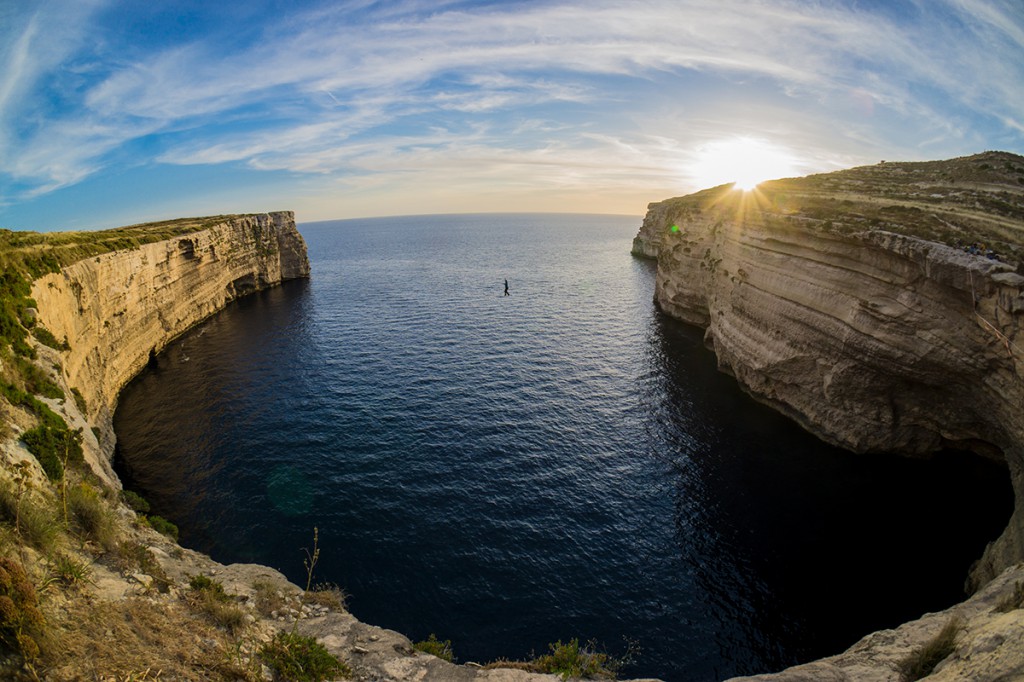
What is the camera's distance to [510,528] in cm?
2703

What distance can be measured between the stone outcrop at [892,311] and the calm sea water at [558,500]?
2.97 meters

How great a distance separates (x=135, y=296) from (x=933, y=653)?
67.4m

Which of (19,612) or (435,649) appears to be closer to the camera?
(19,612)

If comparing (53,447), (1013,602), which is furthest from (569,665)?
(53,447)

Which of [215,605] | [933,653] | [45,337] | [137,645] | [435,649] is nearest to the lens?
[137,645]

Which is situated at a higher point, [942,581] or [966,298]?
[966,298]

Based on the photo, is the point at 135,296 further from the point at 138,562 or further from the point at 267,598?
the point at 267,598

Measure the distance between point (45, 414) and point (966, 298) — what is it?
Result: 150ft

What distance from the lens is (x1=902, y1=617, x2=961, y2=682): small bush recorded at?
12703mm

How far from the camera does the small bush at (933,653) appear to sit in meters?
12.7

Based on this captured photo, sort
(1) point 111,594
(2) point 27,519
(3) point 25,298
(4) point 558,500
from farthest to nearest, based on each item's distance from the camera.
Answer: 1. (3) point 25,298
2. (4) point 558,500
3. (1) point 111,594
4. (2) point 27,519

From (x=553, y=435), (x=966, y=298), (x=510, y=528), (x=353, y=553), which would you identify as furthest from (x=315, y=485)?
(x=966, y=298)

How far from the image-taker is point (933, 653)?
41.9ft

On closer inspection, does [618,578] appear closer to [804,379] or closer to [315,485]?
[315,485]
